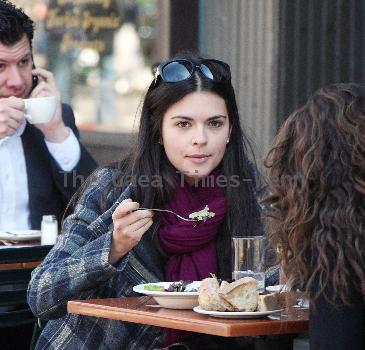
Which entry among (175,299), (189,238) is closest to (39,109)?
(189,238)

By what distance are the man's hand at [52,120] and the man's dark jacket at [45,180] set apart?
8 cm

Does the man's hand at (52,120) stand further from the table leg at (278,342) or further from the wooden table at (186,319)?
the table leg at (278,342)

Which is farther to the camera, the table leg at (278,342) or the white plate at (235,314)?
the table leg at (278,342)

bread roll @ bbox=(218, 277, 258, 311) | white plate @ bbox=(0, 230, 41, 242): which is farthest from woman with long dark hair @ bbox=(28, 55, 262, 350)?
white plate @ bbox=(0, 230, 41, 242)

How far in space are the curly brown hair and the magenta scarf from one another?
0.80 meters

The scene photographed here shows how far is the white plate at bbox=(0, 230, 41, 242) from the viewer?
5449mm

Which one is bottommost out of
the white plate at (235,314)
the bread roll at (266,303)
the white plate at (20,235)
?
the white plate at (235,314)

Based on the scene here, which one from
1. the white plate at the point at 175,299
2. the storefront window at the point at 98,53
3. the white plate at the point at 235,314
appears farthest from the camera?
the storefront window at the point at 98,53

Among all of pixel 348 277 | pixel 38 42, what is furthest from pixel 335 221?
pixel 38 42

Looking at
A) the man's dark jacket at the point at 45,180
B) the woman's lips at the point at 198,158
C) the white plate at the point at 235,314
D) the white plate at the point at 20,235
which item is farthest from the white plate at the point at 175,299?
the man's dark jacket at the point at 45,180

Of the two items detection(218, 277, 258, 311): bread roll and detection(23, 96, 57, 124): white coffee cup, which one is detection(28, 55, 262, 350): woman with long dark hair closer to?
detection(218, 277, 258, 311): bread roll

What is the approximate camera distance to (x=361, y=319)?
123 inches

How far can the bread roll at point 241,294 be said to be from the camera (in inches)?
139

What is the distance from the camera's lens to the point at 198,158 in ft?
13.9
